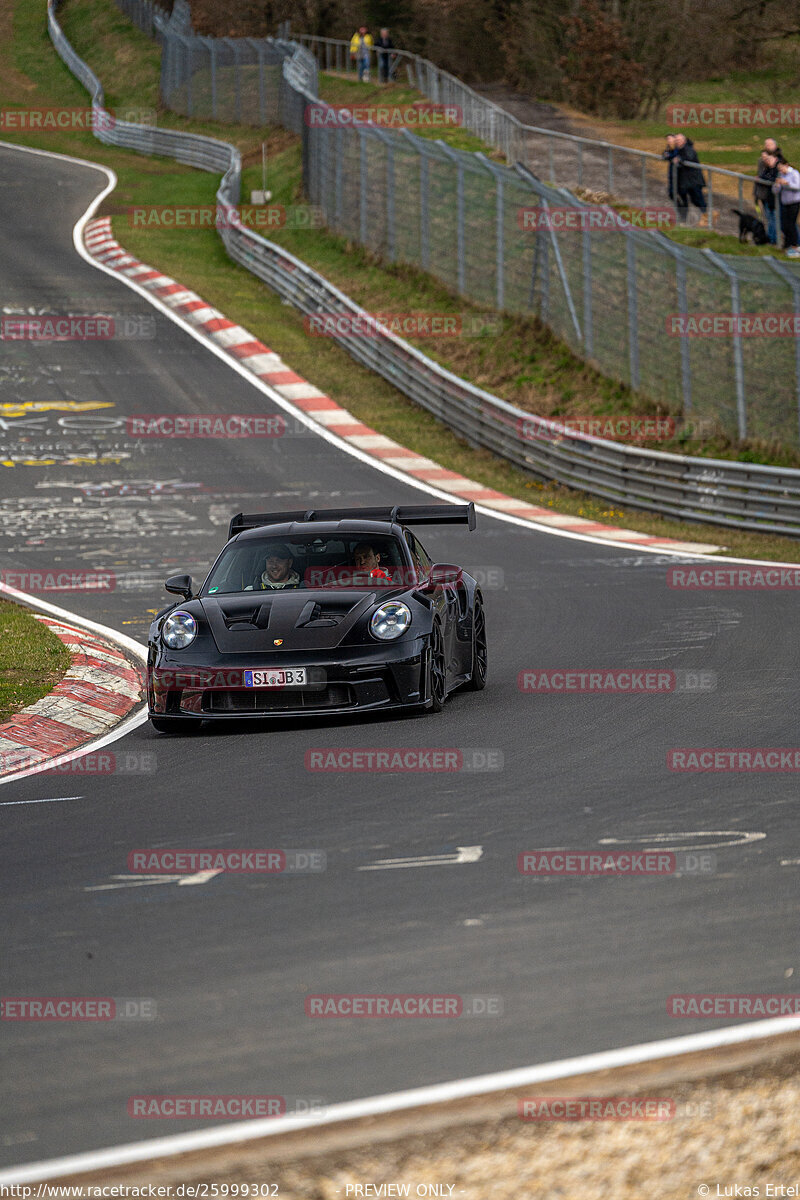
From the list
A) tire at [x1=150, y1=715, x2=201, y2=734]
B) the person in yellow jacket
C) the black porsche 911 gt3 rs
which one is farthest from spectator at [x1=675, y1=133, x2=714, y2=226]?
the person in yellow jacket

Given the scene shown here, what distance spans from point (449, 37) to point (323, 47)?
6.57 metres

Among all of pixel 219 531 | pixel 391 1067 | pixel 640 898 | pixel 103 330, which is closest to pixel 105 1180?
pixel 391 1067

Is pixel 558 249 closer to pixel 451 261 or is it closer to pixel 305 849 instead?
pixel 451 261

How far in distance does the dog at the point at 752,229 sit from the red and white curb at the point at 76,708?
16.4 meters

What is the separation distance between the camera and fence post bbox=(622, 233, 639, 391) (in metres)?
24.5

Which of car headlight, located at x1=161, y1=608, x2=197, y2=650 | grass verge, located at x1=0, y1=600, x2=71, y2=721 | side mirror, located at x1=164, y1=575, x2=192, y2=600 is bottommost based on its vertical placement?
grass verge, located at x1=0, y1=600, x2=71, y2=721

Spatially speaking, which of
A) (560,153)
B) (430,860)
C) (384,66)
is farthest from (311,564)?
(384,66)

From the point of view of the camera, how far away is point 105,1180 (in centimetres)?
377

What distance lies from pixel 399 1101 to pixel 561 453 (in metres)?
20.1

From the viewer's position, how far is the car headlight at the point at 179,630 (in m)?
10.3

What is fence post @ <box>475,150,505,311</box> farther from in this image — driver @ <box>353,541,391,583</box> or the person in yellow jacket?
the person in yellow jacket

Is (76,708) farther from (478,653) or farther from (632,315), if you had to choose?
(632,315)

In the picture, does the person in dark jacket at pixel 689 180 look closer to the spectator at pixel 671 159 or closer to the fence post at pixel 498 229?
the spectator at pixel 671 159

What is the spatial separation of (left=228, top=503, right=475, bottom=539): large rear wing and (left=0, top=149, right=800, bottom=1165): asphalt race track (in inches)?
50.9
